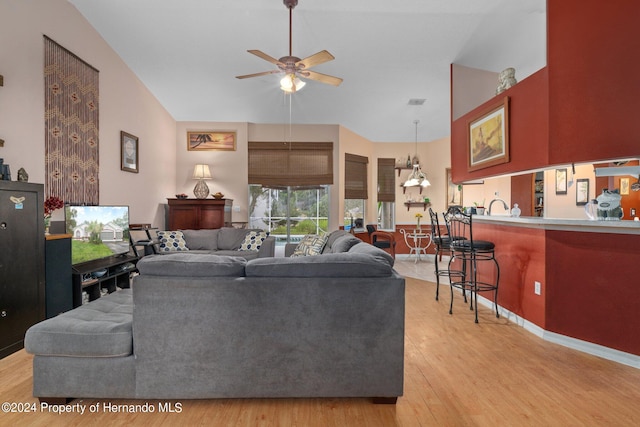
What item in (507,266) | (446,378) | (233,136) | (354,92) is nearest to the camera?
(446,378)

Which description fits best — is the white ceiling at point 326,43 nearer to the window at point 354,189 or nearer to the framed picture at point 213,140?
the framed picture at point 213,140

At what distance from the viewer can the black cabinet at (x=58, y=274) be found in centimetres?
329

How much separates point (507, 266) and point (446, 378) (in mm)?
1901

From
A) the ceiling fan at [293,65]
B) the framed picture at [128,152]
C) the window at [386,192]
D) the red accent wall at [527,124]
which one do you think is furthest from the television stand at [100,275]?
the window at [386,192]

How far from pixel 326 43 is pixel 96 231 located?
3.89 m

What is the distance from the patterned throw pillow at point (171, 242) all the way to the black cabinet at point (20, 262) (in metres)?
2.43

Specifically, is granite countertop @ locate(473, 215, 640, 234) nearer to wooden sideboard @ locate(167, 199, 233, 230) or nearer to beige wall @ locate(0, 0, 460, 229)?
beige wall @ locate(0, 0, 460, 229)

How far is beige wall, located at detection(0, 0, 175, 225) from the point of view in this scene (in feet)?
11.0

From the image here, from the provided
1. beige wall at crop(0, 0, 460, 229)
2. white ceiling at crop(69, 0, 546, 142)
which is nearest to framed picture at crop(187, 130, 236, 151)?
beige wall at crop(0, 0, 460, 229)

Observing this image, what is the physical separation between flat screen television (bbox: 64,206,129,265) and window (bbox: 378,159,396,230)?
557 centimetres

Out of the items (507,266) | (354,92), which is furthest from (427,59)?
(507,266)

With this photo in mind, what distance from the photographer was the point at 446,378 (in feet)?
7.94

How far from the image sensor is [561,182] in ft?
16.1

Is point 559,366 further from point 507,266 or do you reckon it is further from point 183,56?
point 183,56
